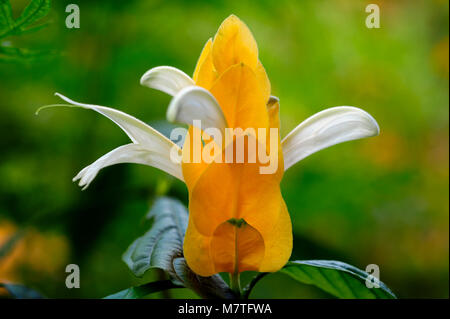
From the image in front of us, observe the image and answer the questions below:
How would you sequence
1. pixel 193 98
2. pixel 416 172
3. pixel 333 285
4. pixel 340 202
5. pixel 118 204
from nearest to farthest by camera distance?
pixel 193 98
pixel 333 285
pixel 118 204
pixel 340 202
pixel 416 172

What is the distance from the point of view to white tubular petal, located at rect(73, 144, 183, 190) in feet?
0.90

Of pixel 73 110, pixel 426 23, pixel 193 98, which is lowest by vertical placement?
pixel 193 98

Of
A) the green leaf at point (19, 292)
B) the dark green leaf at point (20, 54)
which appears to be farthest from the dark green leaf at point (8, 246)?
the dark green leaf at point (20, 54)

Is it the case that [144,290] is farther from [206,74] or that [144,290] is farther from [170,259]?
[206,74]

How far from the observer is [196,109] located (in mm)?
230

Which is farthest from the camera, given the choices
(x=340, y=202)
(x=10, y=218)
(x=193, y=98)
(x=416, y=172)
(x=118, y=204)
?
(x=416, y=172)

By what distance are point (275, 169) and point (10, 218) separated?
0.68m

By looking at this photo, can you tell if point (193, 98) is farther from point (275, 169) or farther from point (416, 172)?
point (416, 172)

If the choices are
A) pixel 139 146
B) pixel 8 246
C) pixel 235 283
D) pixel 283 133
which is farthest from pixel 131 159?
pixel 283 133

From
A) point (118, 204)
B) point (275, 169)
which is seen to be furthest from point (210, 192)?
point (118, 204)

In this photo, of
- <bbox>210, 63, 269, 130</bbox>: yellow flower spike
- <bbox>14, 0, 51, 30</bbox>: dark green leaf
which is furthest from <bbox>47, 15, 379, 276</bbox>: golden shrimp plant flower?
<bbox>14, 0, 51, 30</bbox>: dark green leaf

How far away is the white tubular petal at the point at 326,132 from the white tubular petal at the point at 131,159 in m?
0.08

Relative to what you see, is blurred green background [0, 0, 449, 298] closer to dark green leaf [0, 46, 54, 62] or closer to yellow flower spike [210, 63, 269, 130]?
dark green leaf [0, 46, 54, 62]

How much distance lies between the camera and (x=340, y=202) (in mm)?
941
